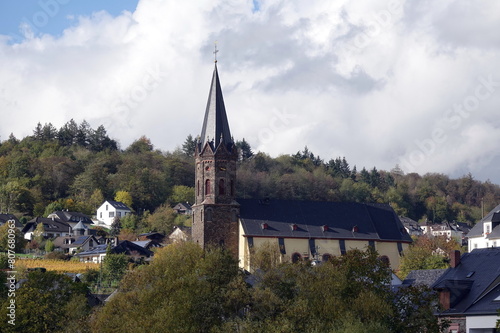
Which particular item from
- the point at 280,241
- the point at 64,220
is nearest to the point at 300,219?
the point at 280,241

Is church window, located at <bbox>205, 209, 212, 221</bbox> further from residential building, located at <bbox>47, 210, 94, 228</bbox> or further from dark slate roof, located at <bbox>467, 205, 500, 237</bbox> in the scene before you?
residential building, located at <bbox>47, 210, 94, 228</bbox>

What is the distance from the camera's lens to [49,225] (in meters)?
130

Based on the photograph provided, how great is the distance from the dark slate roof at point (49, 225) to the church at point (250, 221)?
45063 millimetres

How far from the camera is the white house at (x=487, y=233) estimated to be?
85.2 metres

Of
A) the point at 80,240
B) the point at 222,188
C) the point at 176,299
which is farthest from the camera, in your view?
the point at 80,240

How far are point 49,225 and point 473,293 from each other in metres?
87.2

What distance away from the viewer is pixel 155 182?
148125mm

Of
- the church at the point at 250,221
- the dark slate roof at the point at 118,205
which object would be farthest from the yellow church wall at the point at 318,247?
the dark slate roof at the point at 118,205

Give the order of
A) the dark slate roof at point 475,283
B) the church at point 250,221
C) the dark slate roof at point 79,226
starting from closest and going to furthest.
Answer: the dark slate roof at point 475,283 < the church at point 250,221 < the dark slate roof at point 79,226

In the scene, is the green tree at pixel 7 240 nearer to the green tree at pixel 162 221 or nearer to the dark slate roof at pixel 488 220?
the green tree at pixel 162 221

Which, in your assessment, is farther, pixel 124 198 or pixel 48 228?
pixel 124 198

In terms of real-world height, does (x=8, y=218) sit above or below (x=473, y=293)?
above

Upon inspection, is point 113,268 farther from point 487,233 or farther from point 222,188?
point 487,233

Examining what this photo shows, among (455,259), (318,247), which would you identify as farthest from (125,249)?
(455,259)
